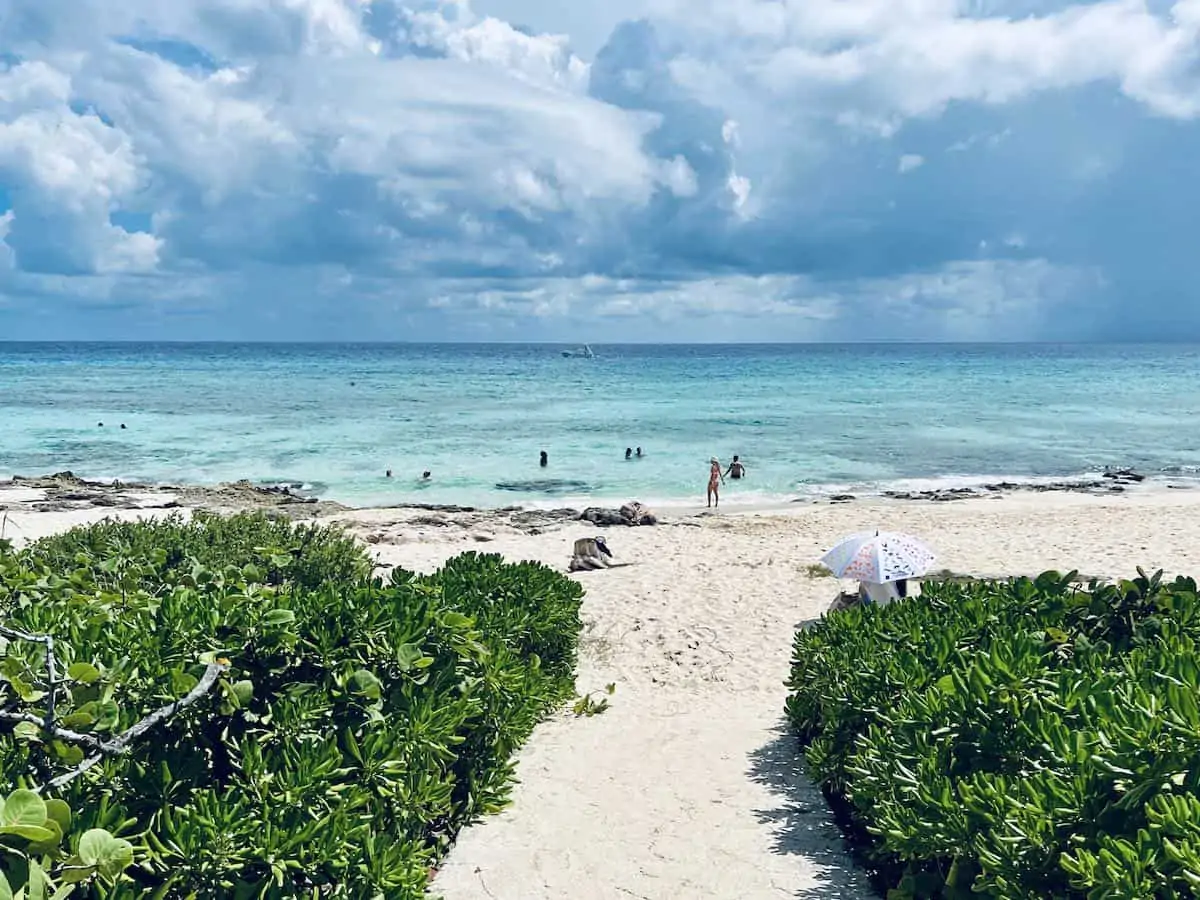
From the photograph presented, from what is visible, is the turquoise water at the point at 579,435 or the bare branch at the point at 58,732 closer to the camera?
the bare branch at the point at 58,732

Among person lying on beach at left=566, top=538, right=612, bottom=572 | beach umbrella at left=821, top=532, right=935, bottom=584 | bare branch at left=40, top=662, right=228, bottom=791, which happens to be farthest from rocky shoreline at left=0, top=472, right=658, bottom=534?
bare branch at left=40, top=662, right=228, bottom=791

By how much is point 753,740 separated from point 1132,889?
5008mm

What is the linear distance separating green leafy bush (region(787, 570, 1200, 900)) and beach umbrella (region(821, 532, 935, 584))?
384 cm

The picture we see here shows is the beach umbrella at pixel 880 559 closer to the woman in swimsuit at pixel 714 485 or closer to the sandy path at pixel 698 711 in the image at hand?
the sandy path at pixel 698 711

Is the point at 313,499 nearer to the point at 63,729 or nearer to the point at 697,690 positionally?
the point at 697,690

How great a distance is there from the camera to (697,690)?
32.1ft

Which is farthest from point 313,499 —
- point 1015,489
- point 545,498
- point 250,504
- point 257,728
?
point 257,728

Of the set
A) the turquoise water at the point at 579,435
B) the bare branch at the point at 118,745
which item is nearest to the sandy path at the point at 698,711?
the bare branch at the point at 118,745

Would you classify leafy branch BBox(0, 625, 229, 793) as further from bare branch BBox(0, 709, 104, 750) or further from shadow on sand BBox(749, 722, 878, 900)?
shadow on sand BBox(749, 722, 878, 900)

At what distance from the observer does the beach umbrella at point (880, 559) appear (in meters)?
10.4

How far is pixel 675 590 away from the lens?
1358cm

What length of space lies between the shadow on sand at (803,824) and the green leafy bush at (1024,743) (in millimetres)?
138

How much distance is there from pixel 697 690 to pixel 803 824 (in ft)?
13.9

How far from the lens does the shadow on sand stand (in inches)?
184
